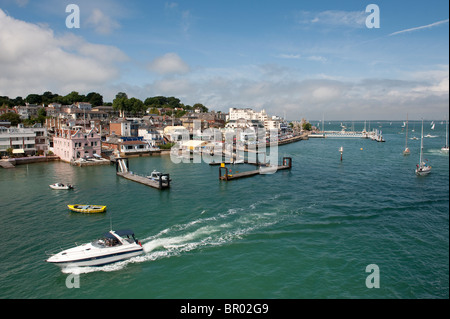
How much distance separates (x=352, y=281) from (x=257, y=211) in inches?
490

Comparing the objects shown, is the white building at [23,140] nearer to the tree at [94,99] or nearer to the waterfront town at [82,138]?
the waterfront town at [82,138]

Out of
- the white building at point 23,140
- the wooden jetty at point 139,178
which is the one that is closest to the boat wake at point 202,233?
the wooden jetty at point 139,178

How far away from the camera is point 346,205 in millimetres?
30828

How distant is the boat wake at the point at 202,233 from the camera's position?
20031 mm

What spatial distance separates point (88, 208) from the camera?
1131 inches

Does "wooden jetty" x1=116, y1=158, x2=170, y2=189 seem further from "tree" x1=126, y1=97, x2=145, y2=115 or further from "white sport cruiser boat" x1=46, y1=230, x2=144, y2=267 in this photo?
"tree" x1=126, y1=97, x2=145, y2=115

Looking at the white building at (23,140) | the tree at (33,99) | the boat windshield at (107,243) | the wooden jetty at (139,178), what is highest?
the tree at (33,99)

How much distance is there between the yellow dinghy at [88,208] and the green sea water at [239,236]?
2.64 feet

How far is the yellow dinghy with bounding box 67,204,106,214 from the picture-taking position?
2844 centimetres

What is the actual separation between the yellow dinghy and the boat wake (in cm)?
861

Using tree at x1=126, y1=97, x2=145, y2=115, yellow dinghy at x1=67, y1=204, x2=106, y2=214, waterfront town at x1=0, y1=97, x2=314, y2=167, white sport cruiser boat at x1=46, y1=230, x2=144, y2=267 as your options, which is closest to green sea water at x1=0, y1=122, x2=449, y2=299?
white sport cruiser boat at x1=46, y1=230, x2=144, y2=267
